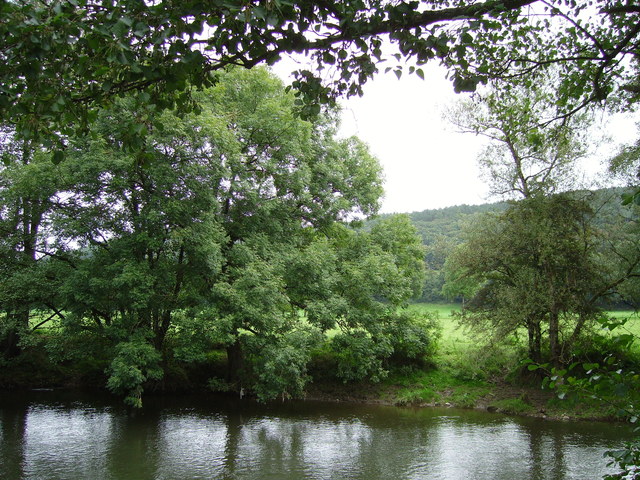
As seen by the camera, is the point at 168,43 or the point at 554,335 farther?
the point at 554,335

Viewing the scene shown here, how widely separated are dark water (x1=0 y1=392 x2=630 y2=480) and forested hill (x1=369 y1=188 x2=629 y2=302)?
273 inches

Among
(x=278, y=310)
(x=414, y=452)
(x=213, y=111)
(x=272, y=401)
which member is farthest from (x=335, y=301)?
(x=213, y=111)

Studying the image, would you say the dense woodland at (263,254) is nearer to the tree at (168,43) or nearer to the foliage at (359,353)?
the foliage at (359,353)

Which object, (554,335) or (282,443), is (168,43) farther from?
(554,335)

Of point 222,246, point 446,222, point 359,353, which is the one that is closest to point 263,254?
point 222,246

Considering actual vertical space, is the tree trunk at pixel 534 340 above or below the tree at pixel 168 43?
below

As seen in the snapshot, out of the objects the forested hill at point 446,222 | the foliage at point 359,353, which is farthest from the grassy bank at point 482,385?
the forested hill at point 446,222

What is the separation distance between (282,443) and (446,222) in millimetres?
32554

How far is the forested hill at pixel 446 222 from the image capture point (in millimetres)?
18531

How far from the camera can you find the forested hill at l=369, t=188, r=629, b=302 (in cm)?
1853

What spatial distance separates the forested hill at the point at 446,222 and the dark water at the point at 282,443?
22.7ft

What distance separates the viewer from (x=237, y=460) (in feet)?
42.1

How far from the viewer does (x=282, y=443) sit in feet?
48.0

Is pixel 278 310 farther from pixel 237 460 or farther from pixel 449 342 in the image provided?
pixel 449 342
